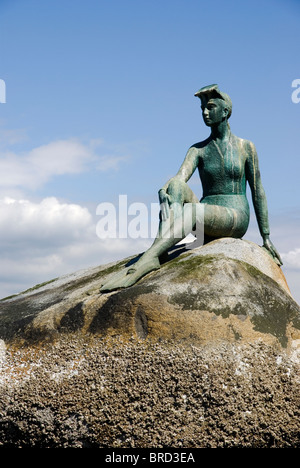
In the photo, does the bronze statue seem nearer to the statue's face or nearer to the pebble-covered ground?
the statue's face

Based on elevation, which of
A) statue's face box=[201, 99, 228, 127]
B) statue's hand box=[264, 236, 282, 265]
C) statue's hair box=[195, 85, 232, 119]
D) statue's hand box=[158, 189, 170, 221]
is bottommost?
statue's hand box=[264, 236, 282, 265]

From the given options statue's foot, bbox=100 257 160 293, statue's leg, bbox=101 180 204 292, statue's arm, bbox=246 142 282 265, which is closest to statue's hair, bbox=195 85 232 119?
statue's arm, bbox=246 142 282 265

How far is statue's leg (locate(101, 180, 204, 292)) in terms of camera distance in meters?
8.11

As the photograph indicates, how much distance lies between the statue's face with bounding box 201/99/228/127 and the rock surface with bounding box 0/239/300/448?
2.69m

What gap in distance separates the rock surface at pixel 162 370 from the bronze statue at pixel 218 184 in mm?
1387

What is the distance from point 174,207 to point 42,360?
2.82m

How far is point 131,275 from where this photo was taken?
→ 26.6 ft

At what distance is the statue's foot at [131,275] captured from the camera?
26.0 feet

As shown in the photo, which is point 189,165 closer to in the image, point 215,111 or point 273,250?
point 215,111

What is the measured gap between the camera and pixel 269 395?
273 inches

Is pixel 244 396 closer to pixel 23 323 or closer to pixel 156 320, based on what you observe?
pixel 156 320

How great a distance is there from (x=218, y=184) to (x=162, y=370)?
3.60m

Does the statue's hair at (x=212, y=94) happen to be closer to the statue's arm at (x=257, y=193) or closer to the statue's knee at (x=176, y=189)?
the statue's arm at (x=257, y=193)

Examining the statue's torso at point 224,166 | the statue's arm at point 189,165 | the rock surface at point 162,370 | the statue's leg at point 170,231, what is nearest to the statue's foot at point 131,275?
the statue's leg at point 170,231
